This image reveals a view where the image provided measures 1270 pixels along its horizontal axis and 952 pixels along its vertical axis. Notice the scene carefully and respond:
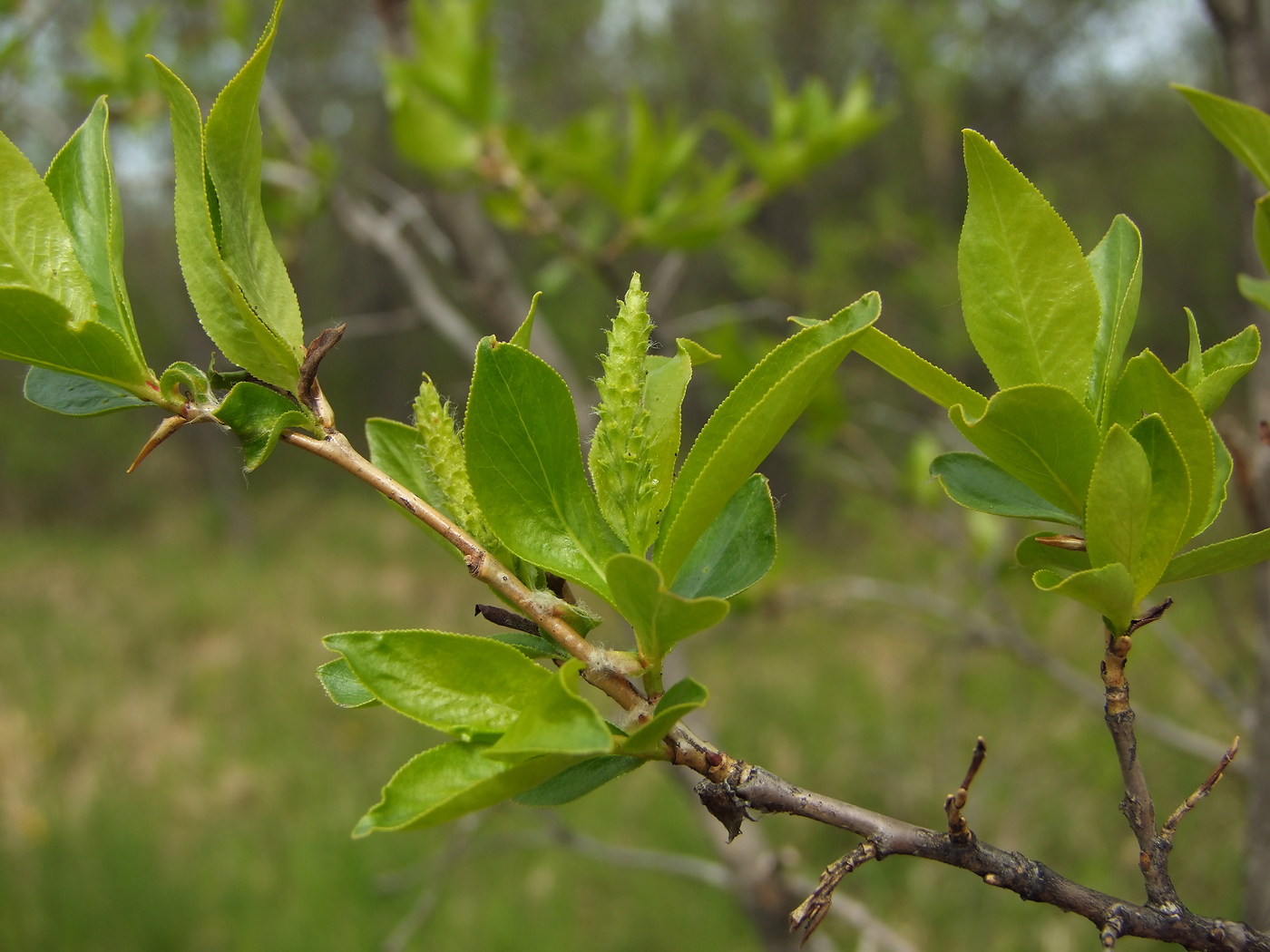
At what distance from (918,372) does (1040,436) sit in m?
0.05

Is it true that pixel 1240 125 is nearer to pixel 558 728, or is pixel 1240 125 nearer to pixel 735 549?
pixel 735 549

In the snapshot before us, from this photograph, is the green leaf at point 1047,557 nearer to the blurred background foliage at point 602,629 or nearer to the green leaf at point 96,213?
the blurred background foliage at point 602,629

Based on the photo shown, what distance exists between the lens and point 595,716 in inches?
11.8

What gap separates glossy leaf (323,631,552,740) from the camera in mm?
346

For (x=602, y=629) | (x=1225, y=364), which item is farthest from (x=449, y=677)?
(x=602, y=629)

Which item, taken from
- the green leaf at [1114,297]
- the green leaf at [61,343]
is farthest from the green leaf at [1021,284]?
the green leaf at [61,343]

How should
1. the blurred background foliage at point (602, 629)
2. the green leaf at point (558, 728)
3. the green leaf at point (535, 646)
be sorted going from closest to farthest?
the green leaf at point (558, 728)
the green leaf at point (535, 646)
the blurred background foliage at point (602, 629)

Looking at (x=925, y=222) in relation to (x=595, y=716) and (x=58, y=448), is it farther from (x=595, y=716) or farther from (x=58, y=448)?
(x=58, y=448)

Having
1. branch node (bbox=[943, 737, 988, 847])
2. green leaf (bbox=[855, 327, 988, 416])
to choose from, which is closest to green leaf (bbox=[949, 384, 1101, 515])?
green leaf (bbox=[855, 327, 988, 416])

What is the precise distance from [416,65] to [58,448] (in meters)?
8.66

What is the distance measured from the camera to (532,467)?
374 millimetres

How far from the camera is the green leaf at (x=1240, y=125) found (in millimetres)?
394

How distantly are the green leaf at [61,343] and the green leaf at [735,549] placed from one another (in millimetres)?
258

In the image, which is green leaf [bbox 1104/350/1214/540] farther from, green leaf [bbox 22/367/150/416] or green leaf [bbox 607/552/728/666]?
green leaf [bbox 22/367/150/416]
